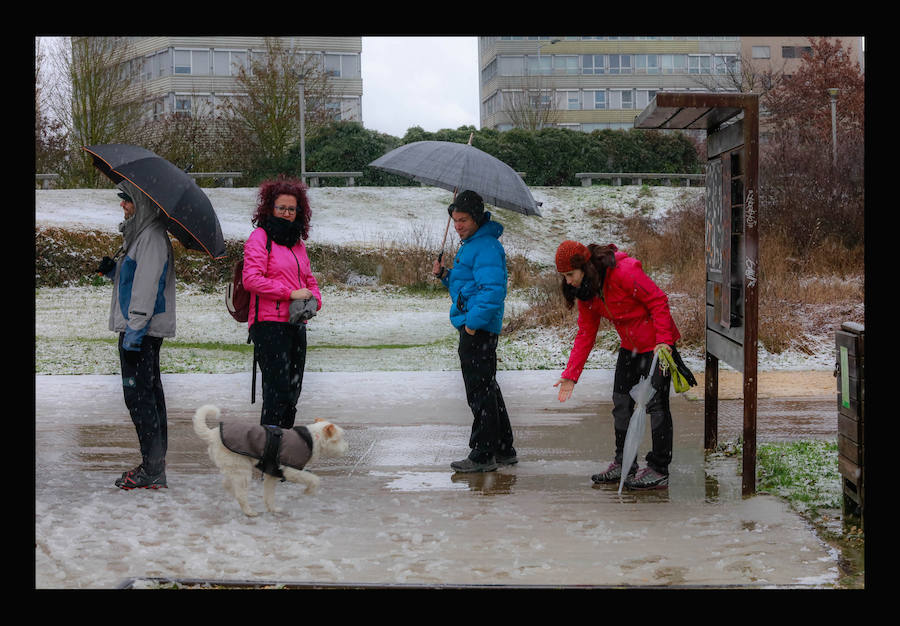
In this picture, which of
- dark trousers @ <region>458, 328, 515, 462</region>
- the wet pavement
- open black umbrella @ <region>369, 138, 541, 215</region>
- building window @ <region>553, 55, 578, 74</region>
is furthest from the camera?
building window @ <region>553, 55, 578, 74</region>

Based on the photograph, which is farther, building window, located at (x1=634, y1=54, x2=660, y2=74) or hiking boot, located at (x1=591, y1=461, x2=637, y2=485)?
building window, located at (x1=634, y1=54, x2=660, y2=74)

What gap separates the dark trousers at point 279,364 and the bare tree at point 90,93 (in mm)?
24287

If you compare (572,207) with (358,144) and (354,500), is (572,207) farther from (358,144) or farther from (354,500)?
(354,500)

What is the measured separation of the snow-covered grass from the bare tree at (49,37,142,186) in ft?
7.89

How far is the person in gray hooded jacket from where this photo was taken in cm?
586

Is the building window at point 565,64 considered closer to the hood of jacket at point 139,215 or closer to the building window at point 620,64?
the building window at point 620,64

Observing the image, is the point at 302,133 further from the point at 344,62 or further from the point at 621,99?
the point at 621,99

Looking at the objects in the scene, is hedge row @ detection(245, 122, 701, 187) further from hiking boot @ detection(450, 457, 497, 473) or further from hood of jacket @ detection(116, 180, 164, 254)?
hood of jacket @ detection(116, 180, 164, 254)

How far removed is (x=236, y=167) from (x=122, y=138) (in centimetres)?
345

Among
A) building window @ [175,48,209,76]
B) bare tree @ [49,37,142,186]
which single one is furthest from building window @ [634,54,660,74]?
bare tree @ [49,37,142,186]

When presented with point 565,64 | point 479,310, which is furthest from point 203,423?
point 565,64

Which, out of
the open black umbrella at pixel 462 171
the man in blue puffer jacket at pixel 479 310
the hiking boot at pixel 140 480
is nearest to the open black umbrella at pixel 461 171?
the open black umbrella at pixel 462 171

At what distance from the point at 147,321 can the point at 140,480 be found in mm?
979

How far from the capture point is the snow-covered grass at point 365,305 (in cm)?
1266
